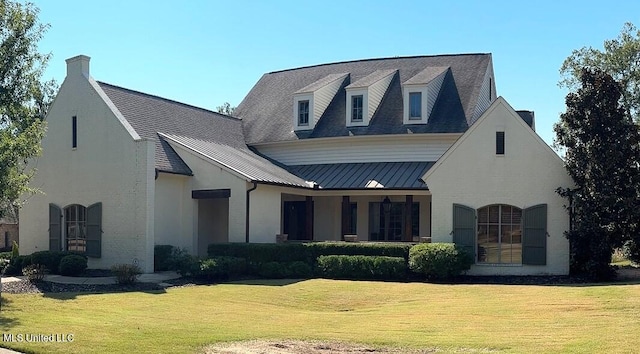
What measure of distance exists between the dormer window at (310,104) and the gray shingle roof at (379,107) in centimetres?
35

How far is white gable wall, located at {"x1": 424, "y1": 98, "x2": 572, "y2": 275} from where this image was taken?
2198 centimetres

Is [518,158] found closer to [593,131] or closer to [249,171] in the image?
[593,131]

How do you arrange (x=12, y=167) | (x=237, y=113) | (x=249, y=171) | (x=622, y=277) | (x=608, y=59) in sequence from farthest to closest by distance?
(x=237, y=113) → (x=608, y=59) → (x=249, y=171) → (x=622, y=277) → (x=12, y=167)

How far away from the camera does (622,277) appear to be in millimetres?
21031

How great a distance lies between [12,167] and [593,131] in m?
17.0

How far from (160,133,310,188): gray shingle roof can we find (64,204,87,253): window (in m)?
4.41

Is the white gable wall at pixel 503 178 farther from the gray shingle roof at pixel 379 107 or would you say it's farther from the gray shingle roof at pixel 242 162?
the gray shingle roof at pixel 379 107

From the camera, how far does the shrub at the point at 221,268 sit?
70.9 ft

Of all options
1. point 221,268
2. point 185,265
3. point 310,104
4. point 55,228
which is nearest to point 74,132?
point 55,228

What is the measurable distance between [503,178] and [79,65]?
16.5 m

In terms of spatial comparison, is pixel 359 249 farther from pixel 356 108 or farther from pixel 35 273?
pixel 356 108

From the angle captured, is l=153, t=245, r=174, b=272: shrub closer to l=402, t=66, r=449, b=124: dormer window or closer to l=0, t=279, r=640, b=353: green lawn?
l=0, t=279, r=640, b=353: green lawn

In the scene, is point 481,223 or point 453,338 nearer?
point 453,338

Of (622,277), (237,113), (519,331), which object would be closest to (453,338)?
(519,331)
